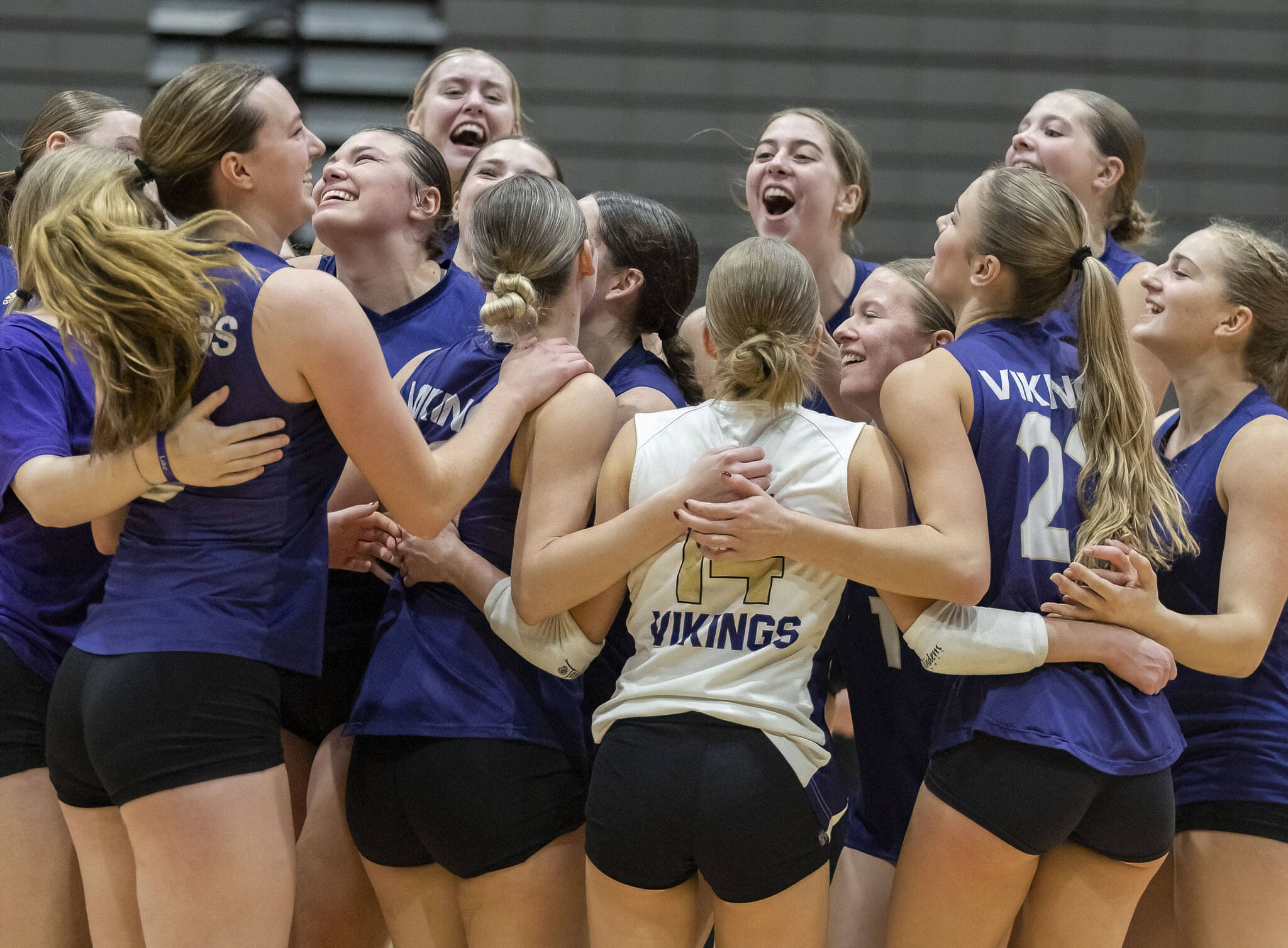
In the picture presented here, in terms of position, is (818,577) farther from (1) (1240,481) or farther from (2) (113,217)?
(2) (113,217)

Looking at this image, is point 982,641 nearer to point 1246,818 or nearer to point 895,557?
point 895,557

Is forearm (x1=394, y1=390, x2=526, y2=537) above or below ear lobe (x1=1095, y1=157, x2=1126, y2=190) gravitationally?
below

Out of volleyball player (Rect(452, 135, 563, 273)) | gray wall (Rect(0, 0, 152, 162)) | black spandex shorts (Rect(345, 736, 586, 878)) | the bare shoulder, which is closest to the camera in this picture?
black spandex shorts (Rect(345, 736, 586, 878))

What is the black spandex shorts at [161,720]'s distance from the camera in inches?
71.8

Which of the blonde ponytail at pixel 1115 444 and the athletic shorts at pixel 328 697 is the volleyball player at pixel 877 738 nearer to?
the blonde ponytail at pixel 1115 444

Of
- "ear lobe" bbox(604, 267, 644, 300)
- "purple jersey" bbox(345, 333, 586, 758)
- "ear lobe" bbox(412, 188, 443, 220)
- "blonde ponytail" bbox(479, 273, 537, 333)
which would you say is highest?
"ear lobe" bbox(412, 188, 443, 220)

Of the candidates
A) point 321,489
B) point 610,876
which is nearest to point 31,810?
point 321,489

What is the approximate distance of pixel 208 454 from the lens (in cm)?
186

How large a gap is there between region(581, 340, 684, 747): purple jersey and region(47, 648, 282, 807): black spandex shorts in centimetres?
68

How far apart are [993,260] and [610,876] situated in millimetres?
1303

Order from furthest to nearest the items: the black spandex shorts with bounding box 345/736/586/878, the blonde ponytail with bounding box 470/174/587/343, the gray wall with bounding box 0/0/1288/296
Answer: the gray wall with bounding box 0/0/1288/296, the blonde ponytail with bounding box 470/174/587/343, the black spandex shorts with bounding box 345/736/586/878

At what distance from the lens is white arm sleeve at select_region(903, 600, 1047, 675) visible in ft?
6.71

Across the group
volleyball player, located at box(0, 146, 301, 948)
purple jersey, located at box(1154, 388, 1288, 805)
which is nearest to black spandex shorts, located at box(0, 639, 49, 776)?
volleyball player, located at box(0, 146, 301, 948)

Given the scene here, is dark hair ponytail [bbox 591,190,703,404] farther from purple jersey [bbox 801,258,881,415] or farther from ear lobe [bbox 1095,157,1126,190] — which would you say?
ear lobe [bbox 1095,157,1126,190]
